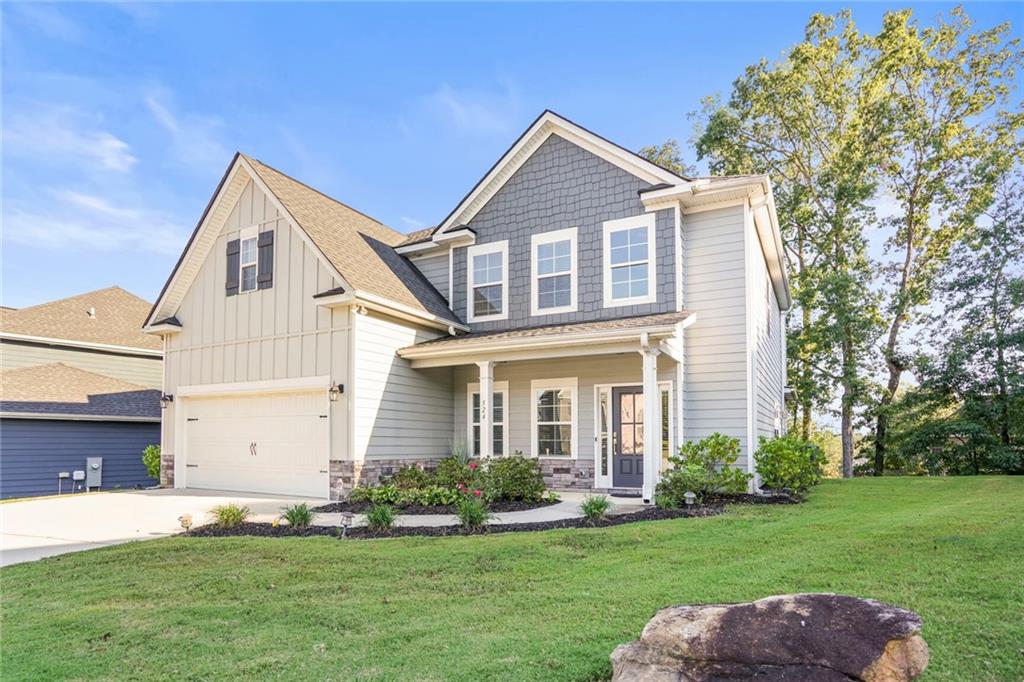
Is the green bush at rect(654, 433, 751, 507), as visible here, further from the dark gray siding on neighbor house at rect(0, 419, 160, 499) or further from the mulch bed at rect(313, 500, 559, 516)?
the dark gray siding on neighbor house at rect(0, 419, 160, 499)

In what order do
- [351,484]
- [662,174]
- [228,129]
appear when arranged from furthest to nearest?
[228,129]
[662,174]
[351,484]

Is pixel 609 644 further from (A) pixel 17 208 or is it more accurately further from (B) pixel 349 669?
(A) pixel 17 208

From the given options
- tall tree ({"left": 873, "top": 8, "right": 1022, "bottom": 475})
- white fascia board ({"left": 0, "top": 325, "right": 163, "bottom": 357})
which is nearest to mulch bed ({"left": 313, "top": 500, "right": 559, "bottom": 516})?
white fascia board ({"left": 0, "top": 325, "right": 163, "bottom": 357})

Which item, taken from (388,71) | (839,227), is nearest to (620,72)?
(388,71)

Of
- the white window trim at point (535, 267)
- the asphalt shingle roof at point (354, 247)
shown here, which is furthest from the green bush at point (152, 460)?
the white window trim at point (535, 267)

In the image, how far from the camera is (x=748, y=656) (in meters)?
3.18

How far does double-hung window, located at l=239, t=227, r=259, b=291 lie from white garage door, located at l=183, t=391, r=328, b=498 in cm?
239

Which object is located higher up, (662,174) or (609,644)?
(662,174)

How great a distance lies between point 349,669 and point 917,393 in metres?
20.9

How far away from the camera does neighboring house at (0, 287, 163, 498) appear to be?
16.9m

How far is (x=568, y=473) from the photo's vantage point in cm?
1320

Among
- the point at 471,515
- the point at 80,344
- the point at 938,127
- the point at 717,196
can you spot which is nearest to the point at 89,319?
the point at 80,344

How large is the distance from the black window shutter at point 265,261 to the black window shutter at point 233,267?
65 centimetres

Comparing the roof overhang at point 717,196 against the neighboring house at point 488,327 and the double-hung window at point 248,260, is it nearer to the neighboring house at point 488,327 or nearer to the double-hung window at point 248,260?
the neighboring house at point 488,327
